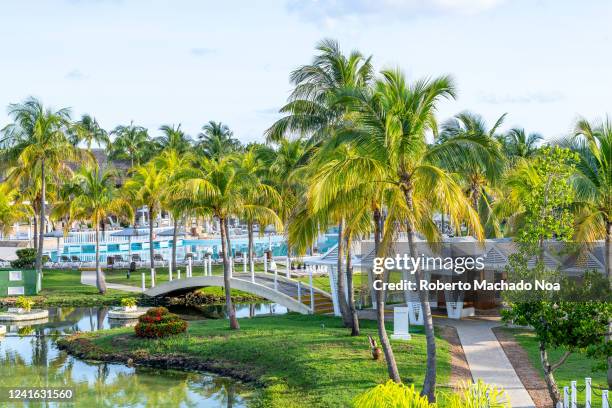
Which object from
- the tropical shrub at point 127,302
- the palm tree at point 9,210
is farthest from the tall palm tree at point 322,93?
the palm tree at point 9,210

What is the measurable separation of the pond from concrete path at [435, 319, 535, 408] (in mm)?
6224

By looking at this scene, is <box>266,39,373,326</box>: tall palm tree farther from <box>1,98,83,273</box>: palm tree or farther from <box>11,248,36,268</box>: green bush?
<box>11,248,36,268</box>: green bush

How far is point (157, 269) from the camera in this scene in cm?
5003

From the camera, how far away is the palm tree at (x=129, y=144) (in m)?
76.3

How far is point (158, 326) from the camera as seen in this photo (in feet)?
87.1

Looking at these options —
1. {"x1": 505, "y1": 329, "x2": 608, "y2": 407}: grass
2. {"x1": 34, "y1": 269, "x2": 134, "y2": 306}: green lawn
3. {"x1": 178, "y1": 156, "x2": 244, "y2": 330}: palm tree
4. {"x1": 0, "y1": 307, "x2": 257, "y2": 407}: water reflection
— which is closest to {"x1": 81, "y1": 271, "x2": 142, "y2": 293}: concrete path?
{"x1": 34, "y1": 269, "x2": 134, "y2": 306}: green lawn

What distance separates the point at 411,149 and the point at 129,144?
212ft

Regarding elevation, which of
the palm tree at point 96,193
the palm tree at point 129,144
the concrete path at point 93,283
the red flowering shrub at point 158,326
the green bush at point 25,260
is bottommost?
the red flowering shrub at point 158,326

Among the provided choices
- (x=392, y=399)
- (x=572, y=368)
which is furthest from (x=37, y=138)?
(x=392, y=399)

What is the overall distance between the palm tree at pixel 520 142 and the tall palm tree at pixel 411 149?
23.3 m

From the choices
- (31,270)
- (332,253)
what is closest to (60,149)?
(31,270)

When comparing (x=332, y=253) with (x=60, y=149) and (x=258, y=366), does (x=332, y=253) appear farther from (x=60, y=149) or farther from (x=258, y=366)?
(x=60, y=149)

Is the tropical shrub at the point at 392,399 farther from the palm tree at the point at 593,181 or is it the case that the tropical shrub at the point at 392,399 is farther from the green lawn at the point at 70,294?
the green lawn at the point at 70,294

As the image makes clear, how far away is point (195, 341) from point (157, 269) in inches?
980
